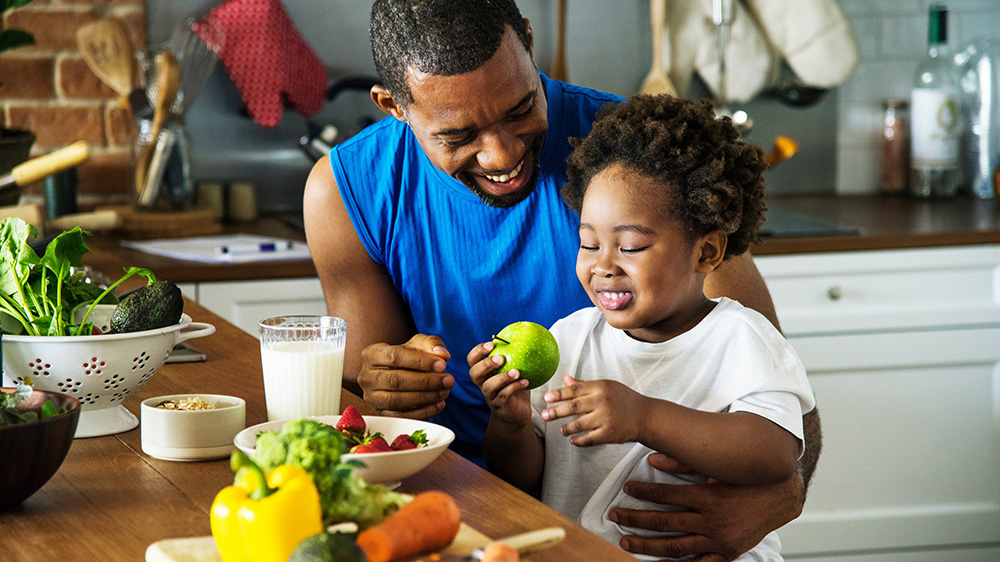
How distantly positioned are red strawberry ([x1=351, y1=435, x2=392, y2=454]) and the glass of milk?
0.68 ft

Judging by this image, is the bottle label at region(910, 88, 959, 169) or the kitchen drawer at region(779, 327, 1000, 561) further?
the bottle label at region(910, 88, 959, 169)

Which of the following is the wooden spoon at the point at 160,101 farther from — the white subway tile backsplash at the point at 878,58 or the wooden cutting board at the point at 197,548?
the wooden cutting board at the point at 197,548

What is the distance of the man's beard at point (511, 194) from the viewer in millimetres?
1488

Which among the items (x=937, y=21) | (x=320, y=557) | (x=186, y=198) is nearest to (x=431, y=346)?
(x=320, y=557)

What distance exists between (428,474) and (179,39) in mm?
2030

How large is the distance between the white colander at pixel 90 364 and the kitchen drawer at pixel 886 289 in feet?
5.43

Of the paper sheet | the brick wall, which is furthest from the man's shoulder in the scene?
the brick wall

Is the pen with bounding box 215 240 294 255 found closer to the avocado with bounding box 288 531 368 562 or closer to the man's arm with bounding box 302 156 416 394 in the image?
the man's arm with bounding box 302 156 416 394

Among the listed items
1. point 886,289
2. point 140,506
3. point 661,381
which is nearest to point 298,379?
point 140,506

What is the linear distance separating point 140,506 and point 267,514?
11.0 inches

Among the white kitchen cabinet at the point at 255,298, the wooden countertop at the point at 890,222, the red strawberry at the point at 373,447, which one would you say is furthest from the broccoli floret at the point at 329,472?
the wooden countertop at the point at 890,222

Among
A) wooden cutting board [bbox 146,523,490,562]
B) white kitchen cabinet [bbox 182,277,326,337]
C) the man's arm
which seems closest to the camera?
wooden cutting board [bbox 146,523,490,562]

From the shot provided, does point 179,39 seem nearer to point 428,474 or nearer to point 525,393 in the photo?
point 525,393

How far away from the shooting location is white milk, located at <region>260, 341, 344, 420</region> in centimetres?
114
